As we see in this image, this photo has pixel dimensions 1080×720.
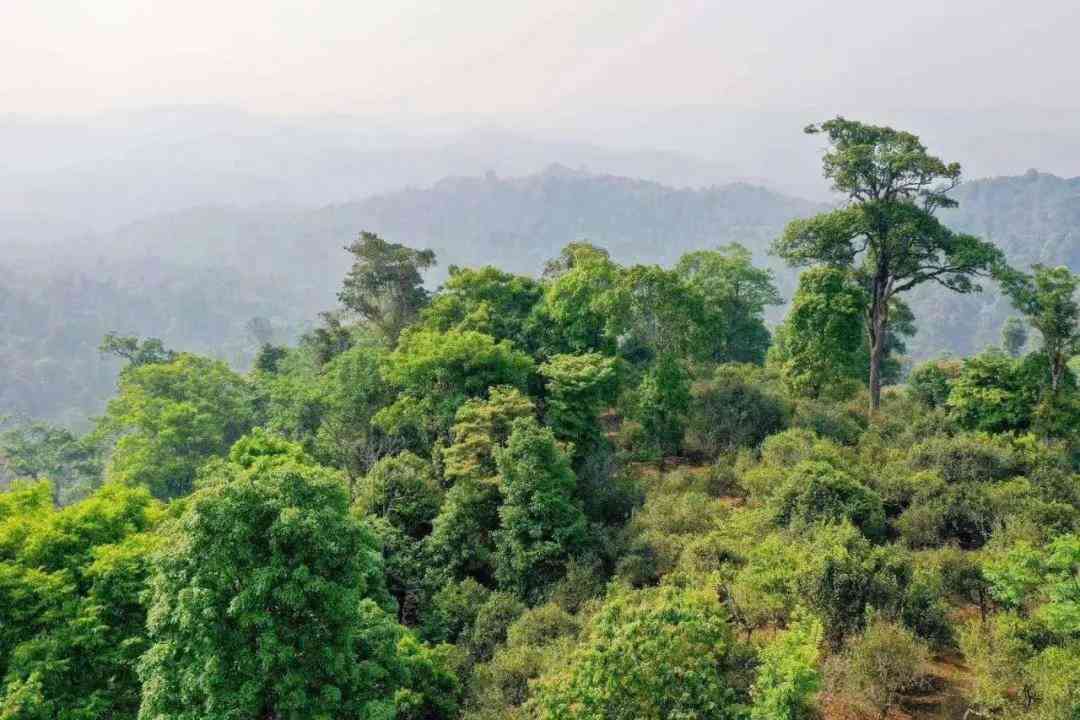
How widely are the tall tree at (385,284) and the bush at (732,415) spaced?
16304 mm

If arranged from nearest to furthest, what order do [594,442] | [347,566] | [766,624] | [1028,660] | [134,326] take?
[1028,660] → [347,566] → [766,624] → [594,442] → [134,326]

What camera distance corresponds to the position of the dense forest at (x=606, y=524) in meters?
9.84

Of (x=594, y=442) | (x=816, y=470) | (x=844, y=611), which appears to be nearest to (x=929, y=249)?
(x=816, y=470)

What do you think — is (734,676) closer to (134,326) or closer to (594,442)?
(594,442)

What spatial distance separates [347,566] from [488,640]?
5.55 m

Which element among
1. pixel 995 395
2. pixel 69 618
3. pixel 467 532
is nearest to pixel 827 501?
pixel 467 532

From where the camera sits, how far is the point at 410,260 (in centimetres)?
3459

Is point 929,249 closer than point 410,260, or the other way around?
point 929,249

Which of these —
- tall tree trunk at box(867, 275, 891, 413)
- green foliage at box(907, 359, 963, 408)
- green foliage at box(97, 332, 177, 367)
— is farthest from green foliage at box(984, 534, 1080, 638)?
green foliage at box(97, 332, 177, 367)

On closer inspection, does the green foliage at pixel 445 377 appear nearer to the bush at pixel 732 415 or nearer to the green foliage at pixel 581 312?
the green foliage at pixel 581 312

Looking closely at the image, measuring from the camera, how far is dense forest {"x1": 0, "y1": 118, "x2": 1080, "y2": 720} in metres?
9.84

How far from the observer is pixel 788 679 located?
8594 millimetres

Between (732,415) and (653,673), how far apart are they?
14.1 m

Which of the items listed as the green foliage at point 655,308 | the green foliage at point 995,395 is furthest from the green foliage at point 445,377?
the green foliage at point 995,395
